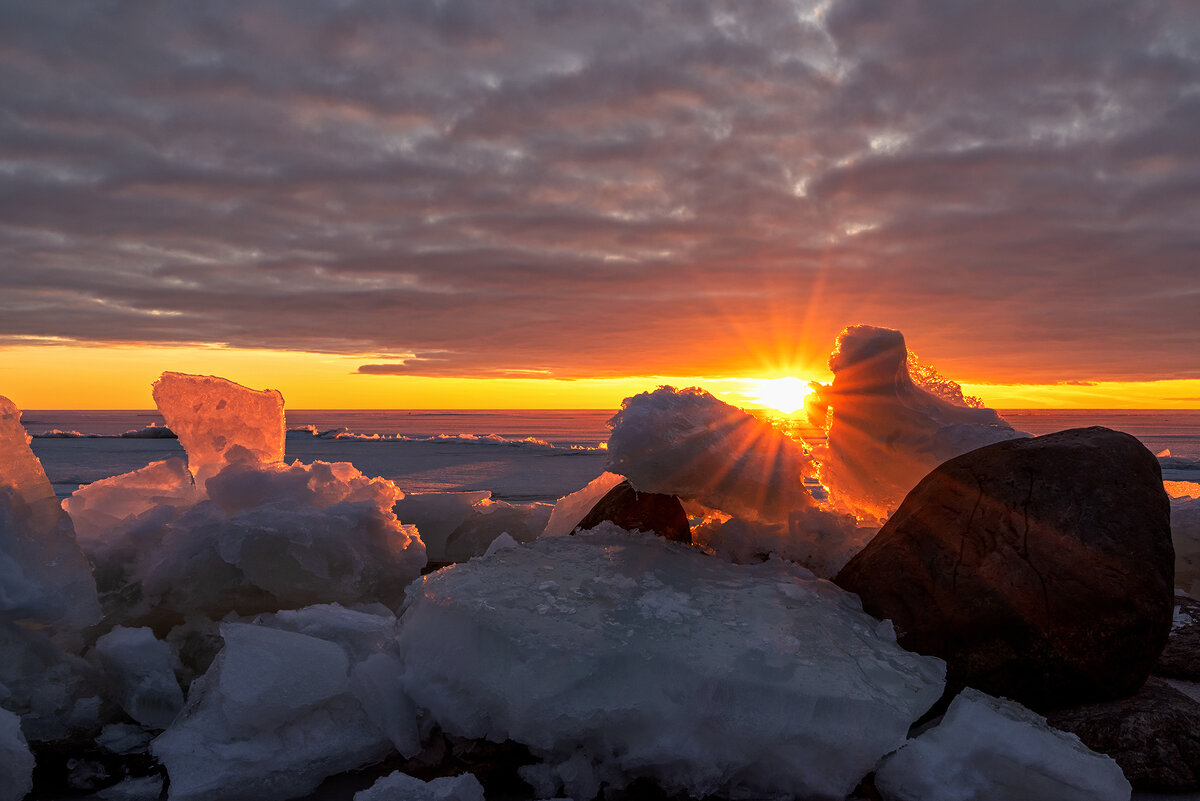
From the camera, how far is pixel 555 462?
18.7 m

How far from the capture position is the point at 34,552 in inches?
140

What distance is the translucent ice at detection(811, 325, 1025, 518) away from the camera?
16.2ft

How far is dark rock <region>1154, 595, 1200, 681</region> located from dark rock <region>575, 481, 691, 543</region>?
7.97ft

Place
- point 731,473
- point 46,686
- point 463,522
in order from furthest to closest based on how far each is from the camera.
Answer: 1. point 463,522
2. point 731,473
3. point 46,686

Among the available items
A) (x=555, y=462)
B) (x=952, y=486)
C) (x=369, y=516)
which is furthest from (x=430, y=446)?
(x=952, y=486)

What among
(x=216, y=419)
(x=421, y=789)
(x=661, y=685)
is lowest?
(x=421, y=789)

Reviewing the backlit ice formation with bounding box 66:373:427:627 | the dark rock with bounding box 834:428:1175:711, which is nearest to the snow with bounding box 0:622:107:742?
the backlit ice formation with bounding box 66:373:427:627

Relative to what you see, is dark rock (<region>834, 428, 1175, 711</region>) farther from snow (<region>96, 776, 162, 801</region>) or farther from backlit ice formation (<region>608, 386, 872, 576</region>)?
snow (<region>96, 776, 162, 801</region>)

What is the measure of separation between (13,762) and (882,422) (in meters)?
4.48

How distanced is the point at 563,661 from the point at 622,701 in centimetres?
25

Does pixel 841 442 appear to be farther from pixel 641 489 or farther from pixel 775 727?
pixel 775 727

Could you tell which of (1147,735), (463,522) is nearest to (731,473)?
(1147,735)

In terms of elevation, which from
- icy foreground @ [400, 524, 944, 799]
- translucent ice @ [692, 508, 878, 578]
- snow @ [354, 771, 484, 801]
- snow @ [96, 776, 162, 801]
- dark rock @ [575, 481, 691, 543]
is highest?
dark rock @ [575, 481, 691, 543]

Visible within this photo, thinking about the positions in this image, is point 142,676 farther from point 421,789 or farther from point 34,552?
point 421,789
